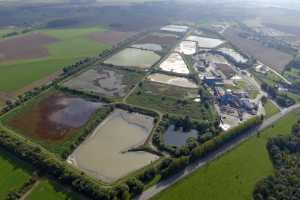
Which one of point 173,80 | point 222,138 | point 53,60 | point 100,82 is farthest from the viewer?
point 53,60

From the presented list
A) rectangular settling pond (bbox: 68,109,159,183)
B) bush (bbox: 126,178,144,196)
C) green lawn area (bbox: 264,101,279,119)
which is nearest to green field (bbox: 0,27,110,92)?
rectangular settling pond (bbox: 68,109,159,183)

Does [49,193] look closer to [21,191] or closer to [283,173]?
[21,191]

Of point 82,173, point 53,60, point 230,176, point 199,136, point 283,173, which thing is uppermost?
point 283,173

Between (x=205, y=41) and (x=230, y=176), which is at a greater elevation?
(x=205, y=41)

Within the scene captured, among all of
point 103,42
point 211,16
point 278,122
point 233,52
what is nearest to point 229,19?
point 211,16

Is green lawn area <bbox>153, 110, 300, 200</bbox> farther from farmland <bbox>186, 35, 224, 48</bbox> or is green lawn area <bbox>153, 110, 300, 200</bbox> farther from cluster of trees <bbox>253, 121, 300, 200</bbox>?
farmland <bbox>186, 35, 224, 48</bbox>

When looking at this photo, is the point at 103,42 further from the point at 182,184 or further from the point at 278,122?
the point at 182,184

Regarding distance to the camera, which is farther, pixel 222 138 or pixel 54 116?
pixel 54 116

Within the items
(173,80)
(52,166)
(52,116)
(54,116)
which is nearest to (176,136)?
(52,166)
